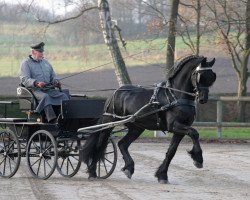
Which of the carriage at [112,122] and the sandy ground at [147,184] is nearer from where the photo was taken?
the sandy ground at [147,184]

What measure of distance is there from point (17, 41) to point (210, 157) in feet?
69.5

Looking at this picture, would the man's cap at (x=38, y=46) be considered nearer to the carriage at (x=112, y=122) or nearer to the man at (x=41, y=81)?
the man at (x=41, y=81)

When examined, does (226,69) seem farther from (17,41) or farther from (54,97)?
(54,97)

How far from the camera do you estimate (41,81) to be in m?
12.8

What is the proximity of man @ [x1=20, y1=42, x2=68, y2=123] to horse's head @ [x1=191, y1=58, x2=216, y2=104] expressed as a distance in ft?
7.49

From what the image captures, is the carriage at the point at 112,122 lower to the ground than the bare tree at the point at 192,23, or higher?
lower

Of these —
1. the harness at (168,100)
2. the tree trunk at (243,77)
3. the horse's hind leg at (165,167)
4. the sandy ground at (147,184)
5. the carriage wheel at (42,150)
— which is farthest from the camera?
the tree trunk at (243,77)

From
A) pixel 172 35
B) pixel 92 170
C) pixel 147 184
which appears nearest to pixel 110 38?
pixel 172 35

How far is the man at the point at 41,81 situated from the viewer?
1242cm

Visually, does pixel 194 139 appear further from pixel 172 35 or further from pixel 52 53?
pixel 52 53

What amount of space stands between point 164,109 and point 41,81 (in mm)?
2180

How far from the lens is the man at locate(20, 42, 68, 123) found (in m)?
12.4

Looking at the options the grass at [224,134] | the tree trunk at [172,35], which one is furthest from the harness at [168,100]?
the tree trunk at [172,35]

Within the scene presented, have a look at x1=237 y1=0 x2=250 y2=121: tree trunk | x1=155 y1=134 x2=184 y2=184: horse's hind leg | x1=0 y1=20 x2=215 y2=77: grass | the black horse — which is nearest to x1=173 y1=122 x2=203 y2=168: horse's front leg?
the black horse
